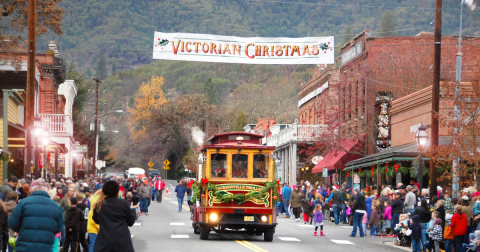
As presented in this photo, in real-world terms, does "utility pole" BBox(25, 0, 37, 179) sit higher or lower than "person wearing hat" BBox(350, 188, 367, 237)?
higher

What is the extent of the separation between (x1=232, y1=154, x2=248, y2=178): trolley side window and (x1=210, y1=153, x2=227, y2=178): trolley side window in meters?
0.27

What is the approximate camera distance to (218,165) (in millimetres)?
21812

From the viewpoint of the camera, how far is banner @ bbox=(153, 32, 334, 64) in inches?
970

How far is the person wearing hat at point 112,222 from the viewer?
32.3 ft

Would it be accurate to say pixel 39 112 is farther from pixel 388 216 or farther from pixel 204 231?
pixel 204 231

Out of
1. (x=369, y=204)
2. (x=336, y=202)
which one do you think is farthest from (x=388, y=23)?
(x=369, y=204)

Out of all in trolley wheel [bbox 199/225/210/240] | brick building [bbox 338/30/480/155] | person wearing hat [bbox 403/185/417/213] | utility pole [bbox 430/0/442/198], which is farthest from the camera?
brick building [bbox 338/30/480/155]

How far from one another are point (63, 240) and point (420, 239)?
9566 mm

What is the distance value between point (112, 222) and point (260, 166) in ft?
39.9

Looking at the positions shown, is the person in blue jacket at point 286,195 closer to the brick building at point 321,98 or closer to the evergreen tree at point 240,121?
the brick building at point 321,98

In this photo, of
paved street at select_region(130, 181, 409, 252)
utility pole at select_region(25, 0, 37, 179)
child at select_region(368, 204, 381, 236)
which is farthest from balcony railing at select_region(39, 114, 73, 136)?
child at select_region(368, 204, 381, 236)

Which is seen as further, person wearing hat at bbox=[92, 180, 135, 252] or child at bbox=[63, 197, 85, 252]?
child at bbox=[63, 197, 85, 252]

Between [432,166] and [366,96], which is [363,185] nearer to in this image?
[366,96]

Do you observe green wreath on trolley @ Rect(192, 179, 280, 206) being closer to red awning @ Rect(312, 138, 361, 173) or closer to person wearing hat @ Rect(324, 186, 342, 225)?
person wearing hat @ Rect(324, 186, 342, 225)
